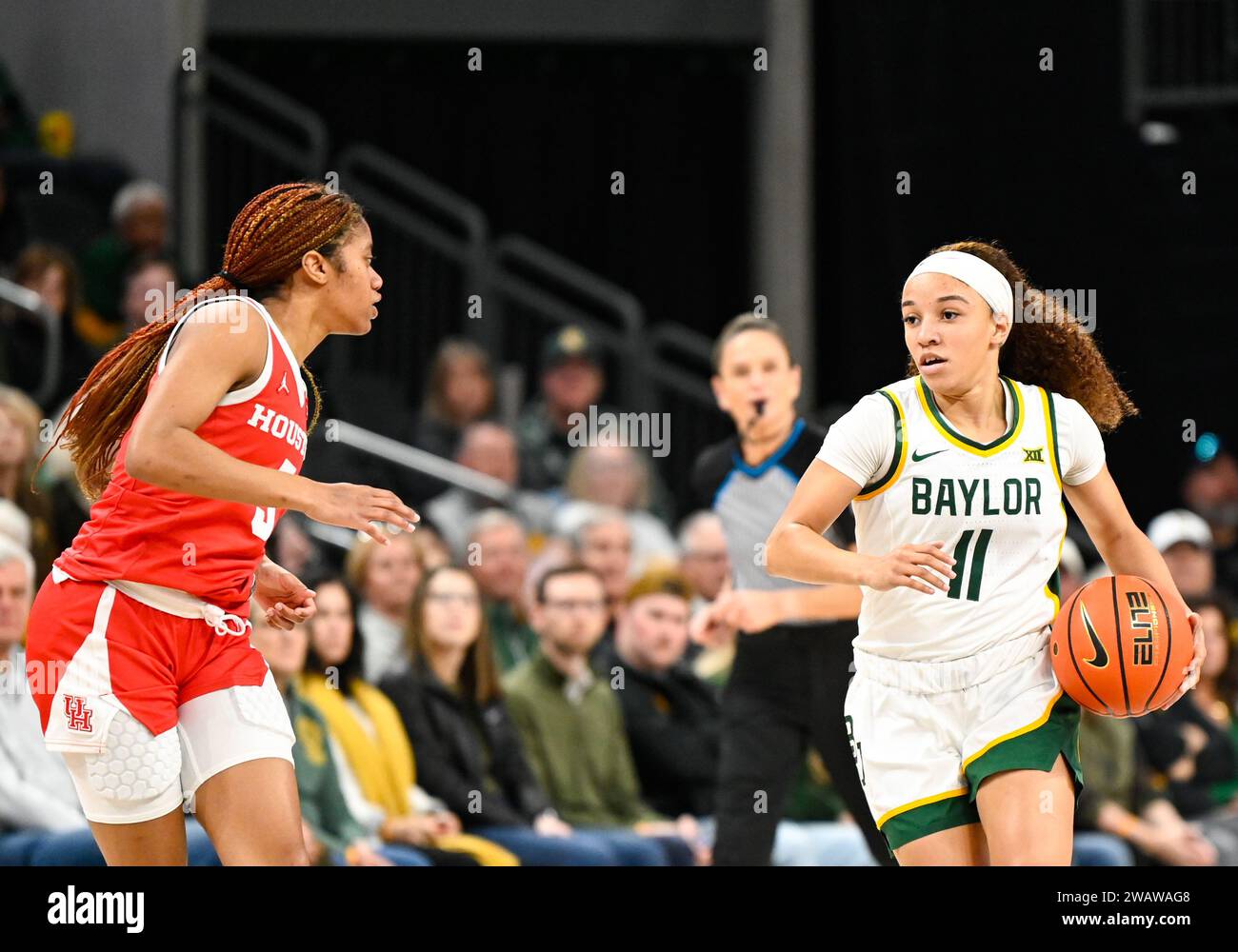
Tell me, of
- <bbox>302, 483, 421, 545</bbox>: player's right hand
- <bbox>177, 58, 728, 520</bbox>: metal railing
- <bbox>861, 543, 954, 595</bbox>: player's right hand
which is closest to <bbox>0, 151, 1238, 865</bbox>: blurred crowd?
<bbox>177, 58, 728, 520</bbox>: metal railing

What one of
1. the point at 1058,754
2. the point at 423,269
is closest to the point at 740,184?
the point at 423,269

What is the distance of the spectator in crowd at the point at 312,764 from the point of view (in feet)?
20.6

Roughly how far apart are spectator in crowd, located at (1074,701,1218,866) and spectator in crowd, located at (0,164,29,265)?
214 inches

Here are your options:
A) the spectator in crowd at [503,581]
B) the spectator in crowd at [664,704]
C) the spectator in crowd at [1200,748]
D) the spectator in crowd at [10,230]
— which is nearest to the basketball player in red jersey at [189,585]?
the spectator in crowd at [664,704]

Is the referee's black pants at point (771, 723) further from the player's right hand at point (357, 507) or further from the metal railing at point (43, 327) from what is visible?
the metal railing at point (43, 327)

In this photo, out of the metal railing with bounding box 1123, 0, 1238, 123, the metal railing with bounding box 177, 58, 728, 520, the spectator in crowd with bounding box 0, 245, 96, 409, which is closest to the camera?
the spectator in crowd with bounding box 0, 245, 96, 409

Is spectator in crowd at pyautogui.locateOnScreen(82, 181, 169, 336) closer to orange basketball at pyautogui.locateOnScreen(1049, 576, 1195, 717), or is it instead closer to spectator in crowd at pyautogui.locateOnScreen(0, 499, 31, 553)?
spectator in crowd at pyautogui.locateOnScreen(0, 499, 31, 553)

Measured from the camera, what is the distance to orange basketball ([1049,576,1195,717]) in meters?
3.84

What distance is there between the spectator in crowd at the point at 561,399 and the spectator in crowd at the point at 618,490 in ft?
1.18

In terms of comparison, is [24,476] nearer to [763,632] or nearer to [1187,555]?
[763,632]

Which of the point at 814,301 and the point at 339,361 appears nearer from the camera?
the point at 339,361

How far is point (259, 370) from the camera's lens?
3.65 metres
